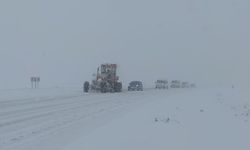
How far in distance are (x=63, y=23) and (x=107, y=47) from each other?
928 cm

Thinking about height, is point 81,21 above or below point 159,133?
above

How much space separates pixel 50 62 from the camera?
4272 inches

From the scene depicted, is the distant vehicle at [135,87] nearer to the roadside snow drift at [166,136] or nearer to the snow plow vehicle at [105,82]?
the snow plow vehicle at [105,82]

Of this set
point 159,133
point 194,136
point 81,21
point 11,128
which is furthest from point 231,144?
point 81,21

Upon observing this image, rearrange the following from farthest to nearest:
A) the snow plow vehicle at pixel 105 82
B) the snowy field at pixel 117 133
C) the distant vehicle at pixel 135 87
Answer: the distant vehicle at pixel 135 87 → the snow plow vehicle at pixel 105 82 → the snowy field at pixel 117 133

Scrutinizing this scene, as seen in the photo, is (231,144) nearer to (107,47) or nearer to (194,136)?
(194,136)

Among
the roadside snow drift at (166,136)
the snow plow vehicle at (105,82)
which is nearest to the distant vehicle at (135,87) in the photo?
the snow plow vehicle at (105,82)

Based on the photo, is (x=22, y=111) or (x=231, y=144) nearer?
(x=231, y=144)

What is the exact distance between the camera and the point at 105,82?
172 ft

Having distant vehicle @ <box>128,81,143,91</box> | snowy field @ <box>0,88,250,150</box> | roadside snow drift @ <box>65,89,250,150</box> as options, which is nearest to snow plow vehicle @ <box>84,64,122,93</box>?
distant vehicle @ <box>128,81,143,91</box>

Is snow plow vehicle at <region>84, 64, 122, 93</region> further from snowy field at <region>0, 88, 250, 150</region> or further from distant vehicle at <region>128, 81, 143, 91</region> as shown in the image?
snowy field at <region>0, 88, 250, 150</region>

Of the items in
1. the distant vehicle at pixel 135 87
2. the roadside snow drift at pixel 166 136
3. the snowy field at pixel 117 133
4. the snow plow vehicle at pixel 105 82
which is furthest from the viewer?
the distant vehicle at pixel 135 87

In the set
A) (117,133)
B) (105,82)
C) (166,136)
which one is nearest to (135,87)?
(105,82)

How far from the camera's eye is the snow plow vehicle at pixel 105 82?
172 feet
